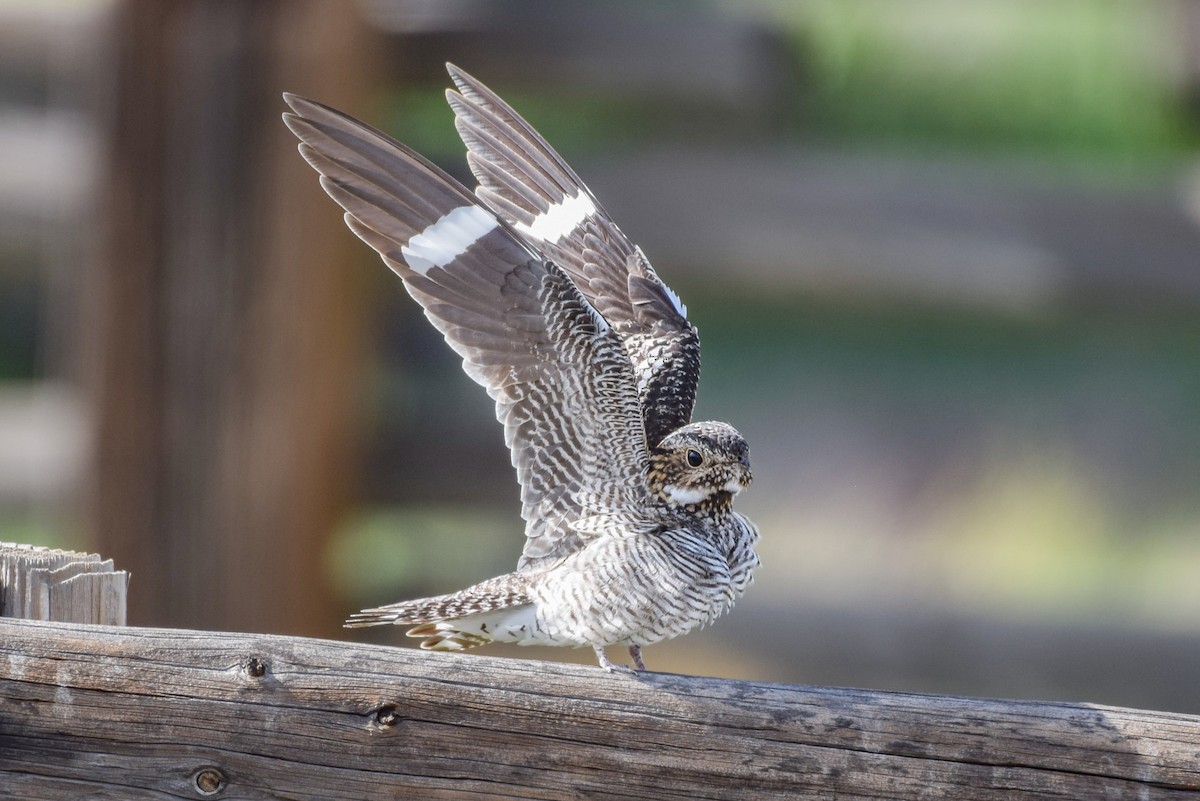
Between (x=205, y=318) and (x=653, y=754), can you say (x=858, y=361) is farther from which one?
(x=653, y=754)

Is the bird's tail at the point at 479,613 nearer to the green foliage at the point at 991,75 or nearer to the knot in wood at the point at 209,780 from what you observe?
the knot in wood at the point at 209,780

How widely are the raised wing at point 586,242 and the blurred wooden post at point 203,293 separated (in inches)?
43.5

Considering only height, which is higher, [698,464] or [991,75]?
[991,75]

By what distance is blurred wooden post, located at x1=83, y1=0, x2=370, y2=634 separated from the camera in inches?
151

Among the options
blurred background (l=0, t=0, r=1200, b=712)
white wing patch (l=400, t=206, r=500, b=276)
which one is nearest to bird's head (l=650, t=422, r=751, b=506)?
white wing patch (l=400, t=206, r=500, b=276)

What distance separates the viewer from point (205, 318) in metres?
3.87

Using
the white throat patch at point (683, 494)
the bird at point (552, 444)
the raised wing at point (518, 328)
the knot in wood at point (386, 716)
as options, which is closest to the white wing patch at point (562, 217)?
the bird at point (552, 444)

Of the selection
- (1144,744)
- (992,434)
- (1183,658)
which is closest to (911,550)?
(992,434)

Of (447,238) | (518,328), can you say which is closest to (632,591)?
(518,328)

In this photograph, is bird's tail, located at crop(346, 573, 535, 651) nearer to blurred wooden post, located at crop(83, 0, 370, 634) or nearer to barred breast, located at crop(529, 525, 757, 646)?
barred breast, located at crop(529, 525, 757, 646)

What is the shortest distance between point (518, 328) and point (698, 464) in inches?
17.0

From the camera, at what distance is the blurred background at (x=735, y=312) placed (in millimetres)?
3893

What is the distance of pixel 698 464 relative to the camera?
103 inches

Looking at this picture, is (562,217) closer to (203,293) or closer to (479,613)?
(479,613)
